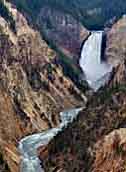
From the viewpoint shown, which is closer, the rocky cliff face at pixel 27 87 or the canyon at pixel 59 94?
the canyon at pixel 59 94

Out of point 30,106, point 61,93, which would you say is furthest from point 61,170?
point 61,93

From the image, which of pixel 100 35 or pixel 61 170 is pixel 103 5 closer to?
pixel 100 35

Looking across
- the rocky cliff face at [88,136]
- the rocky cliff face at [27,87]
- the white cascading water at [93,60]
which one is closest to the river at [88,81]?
the white cascading water at [93,60]

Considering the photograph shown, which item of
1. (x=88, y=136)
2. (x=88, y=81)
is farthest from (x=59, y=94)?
(x=88, y=136)

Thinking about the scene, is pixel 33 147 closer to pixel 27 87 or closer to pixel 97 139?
pixel 97 139

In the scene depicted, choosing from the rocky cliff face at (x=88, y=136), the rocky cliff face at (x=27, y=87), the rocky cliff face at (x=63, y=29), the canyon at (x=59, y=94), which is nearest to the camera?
the rocky cliff face at (x=88, y=136)

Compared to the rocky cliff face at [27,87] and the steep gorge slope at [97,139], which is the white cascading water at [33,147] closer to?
the rocky cliff face at [27,87]

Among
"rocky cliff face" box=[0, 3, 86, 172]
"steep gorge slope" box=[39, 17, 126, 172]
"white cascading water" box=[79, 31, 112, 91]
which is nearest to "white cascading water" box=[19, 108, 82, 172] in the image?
"rocky cliff face" box=[0, 3, 86, 172]

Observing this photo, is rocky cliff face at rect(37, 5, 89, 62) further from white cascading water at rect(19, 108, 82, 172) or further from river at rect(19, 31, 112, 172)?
white cascading water at rect(19, 108, 82, 172)
